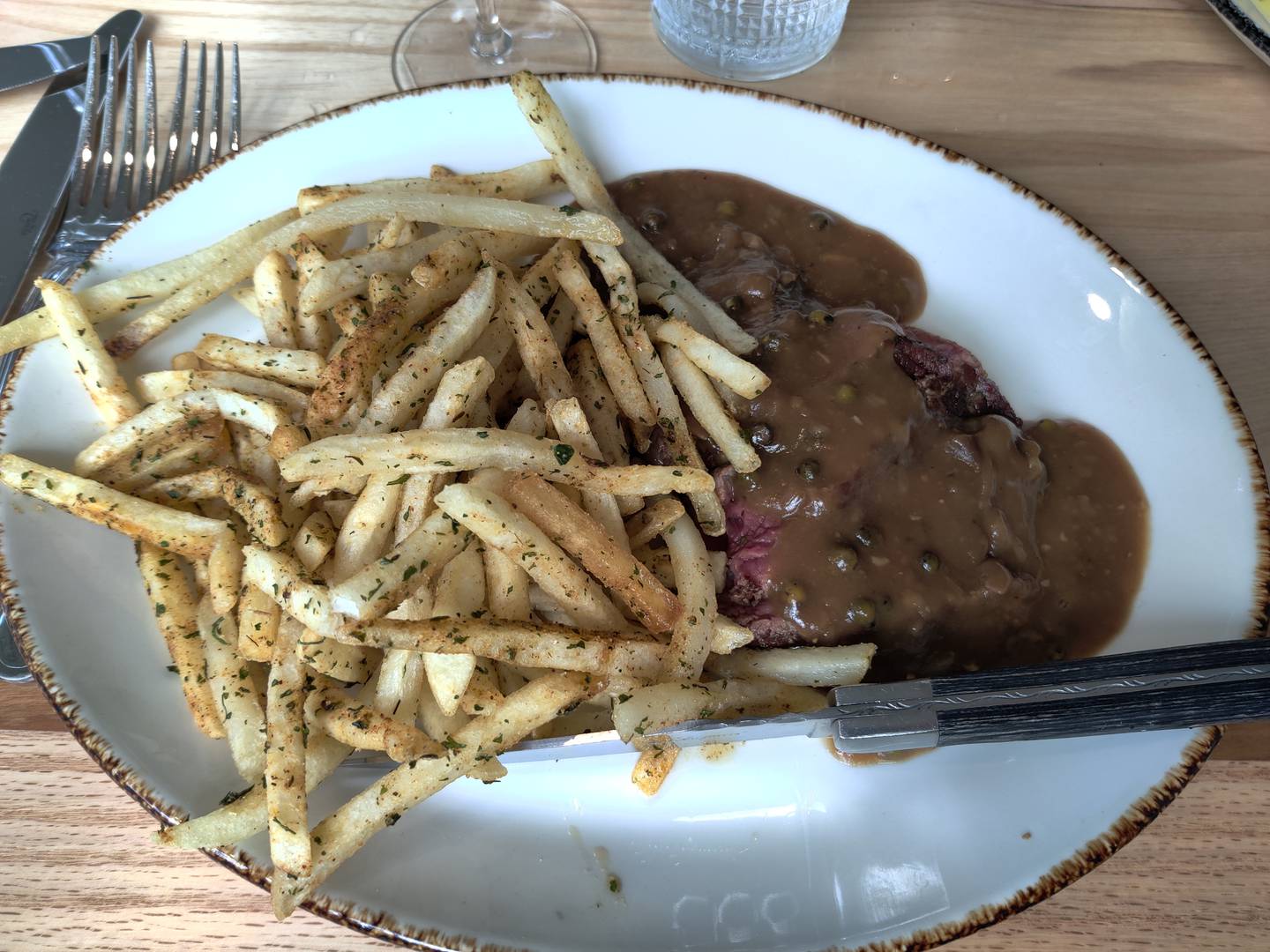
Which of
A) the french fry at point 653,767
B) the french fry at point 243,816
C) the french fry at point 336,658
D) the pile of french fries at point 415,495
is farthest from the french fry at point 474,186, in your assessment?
the french fry at point 653,767

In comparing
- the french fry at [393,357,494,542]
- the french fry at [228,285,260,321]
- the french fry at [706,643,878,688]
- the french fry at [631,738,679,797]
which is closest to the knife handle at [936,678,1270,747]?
the french fry at [706,643,878,688]

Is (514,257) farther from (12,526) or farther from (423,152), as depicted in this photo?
(12,526)

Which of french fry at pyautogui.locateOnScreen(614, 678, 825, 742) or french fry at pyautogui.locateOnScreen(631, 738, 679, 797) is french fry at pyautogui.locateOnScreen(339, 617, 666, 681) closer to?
french fry at pyautogui.locateOnScreen(614, 678, 825, 742)

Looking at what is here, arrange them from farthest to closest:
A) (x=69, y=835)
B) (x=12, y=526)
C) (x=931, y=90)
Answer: (x=931, y=90) < (x=12, y=526) < (x=69, y=835)

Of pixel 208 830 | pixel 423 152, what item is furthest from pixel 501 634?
pixel 423 152

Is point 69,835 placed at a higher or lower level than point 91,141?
lower

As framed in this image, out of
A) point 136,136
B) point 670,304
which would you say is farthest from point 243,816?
point 136,136

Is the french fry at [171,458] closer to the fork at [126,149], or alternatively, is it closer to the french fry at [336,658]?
the french fry at [336,658]
